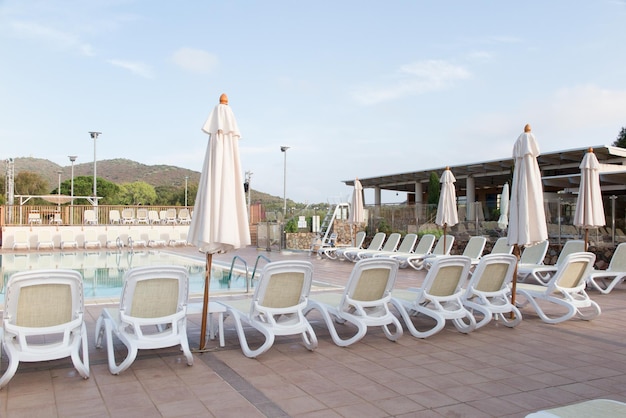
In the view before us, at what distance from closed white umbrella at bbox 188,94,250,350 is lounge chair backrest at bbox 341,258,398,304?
48.2 inches

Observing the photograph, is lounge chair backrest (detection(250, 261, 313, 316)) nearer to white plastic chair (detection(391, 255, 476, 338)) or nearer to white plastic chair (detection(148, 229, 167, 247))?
white plastic chair (detection(391, 255, 476, 338))

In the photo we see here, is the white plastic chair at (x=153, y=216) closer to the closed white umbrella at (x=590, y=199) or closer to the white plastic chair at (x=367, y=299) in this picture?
the closed white umbrella at (x=590, y=199)

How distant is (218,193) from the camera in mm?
4926

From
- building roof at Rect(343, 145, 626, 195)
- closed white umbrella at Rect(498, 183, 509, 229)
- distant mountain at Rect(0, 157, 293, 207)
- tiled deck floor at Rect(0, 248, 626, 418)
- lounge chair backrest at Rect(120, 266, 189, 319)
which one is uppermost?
distant mountain at Rect(0, 157, 293, 207)

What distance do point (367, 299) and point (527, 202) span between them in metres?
2.62

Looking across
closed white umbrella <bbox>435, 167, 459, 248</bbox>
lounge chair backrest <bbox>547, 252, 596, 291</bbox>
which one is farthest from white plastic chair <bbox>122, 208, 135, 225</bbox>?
lounge chair backrest <bbox>547, 252, 596, 291</bbox>

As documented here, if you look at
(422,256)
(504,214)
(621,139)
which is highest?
(621,139)

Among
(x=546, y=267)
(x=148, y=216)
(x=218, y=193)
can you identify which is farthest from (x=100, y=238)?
(x=218, y=193)

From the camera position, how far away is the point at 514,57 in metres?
15.6

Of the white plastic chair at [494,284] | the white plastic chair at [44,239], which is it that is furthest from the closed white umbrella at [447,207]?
the white plastic chair at [44,239]

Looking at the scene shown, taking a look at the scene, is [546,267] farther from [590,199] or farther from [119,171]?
[119,171]

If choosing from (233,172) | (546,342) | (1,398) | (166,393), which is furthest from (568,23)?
(1,398)

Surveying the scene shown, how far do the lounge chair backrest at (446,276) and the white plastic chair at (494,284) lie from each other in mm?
273

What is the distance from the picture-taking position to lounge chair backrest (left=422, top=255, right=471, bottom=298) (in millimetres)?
5738
